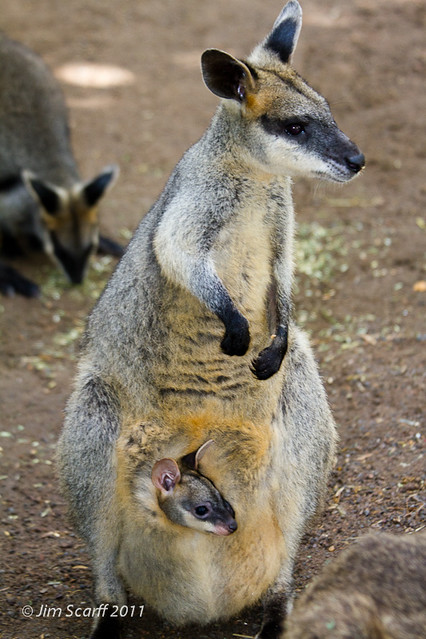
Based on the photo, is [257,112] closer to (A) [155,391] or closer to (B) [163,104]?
(A) [155,391]

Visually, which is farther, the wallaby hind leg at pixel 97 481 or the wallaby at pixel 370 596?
the wallaby hind leg at pixel 97 481

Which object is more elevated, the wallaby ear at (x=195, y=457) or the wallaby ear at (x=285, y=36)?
the wallaby ear at (x=285, y=36)

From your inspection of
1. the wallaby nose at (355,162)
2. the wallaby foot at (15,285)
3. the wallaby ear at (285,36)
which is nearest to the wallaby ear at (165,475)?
the wallaby nose at (355,162)

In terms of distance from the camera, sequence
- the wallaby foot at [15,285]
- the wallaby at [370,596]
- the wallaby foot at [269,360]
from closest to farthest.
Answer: the wallaby at [370,596] → the wallaby foot at [269,360] → the wallaby foot at [15,285]

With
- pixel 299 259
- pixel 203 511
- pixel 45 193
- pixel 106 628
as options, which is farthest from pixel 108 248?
pixel 203 511

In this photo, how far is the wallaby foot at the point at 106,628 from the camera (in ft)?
14.4

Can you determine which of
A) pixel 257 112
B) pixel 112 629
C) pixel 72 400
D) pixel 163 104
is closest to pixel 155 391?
pixel 72 400

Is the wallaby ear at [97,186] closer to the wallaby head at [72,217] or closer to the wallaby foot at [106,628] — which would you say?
the wallaby head at [72,217]

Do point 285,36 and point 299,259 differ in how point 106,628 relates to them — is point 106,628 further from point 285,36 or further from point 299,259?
point 299,259

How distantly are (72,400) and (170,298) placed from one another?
704 millimetres

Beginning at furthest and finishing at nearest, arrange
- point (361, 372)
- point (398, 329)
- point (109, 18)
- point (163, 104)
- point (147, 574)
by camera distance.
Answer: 1. point (109, 18)
2. point (163, 104)
3. point (398, 329)
4. point (361, 372)
5. point (147, 574)

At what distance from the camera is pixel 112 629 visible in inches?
173

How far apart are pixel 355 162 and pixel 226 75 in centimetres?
76

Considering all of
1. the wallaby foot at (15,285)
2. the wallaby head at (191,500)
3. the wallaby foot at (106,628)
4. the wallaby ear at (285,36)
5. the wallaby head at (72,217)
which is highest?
the wallaby ear at (285,36)
